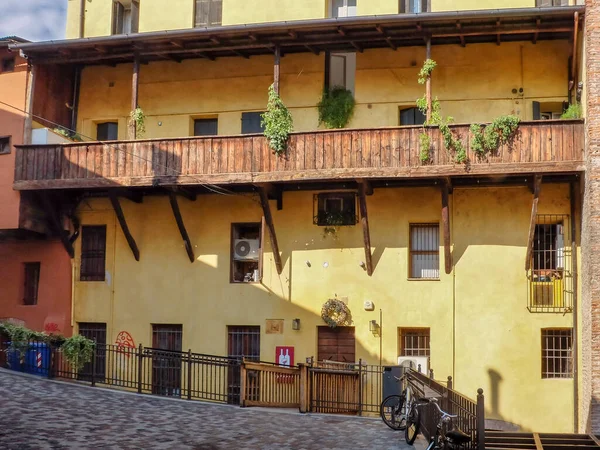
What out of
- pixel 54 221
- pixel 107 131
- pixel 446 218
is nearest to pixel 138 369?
pixel 54 221

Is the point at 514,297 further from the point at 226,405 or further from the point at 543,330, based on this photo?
the point at 226,405

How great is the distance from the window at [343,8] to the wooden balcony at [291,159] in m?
4.37

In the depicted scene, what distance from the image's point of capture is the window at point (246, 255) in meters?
26.0

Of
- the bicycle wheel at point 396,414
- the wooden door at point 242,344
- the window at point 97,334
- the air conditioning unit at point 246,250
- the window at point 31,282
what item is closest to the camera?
the bicycle wheel at point 396,414

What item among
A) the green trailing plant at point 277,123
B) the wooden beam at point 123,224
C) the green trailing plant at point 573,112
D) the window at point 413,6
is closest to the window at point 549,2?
the window at point 413,6

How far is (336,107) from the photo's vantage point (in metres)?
25.4

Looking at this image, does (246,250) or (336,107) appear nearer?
(336,107)

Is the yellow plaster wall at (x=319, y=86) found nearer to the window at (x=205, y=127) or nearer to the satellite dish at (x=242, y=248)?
the window at (x=205, y=127)

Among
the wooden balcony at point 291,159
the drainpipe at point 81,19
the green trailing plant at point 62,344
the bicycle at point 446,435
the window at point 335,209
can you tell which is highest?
the drainpipe at point 81,19

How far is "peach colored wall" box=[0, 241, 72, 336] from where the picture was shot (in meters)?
27.0

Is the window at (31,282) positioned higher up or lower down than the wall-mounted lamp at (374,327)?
higher up

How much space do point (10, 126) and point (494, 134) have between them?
1355 centimetres

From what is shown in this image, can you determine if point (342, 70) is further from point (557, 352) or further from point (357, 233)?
point (557, 352)

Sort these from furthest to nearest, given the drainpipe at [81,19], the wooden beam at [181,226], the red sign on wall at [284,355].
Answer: the drainpipe at [81,19] < the wooden beam at [181,226] < the red sign on wall at [284,355]
